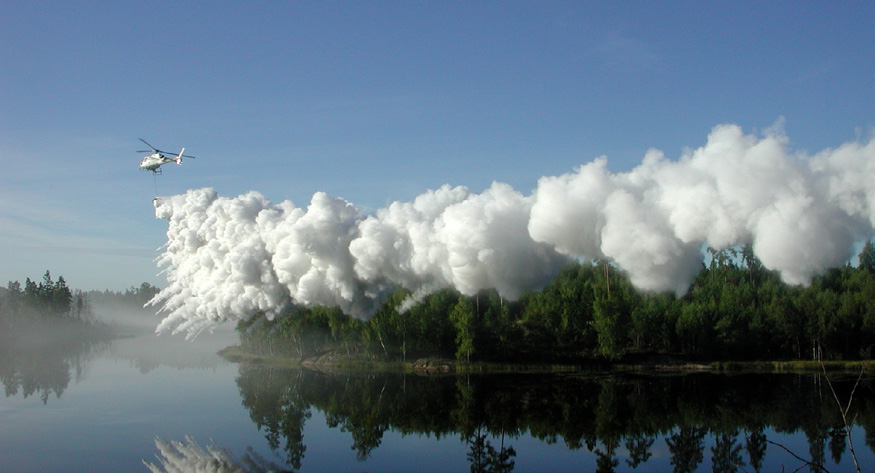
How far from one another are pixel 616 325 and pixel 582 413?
27995 mm

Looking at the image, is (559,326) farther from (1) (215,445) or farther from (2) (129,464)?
(2) (129,464)

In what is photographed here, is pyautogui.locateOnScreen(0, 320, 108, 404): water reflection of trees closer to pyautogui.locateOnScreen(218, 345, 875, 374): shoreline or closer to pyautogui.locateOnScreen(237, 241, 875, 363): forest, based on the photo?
pyautogui.locateOnScreen(237, 241, 875, 363): forest

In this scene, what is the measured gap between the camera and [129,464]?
33438 mm

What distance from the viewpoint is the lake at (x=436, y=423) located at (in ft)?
112

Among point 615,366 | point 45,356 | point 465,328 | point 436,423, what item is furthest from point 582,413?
point 45,356

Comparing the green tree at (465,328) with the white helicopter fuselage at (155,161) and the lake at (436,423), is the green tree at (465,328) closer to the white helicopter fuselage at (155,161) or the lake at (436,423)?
the lake at (436,423)

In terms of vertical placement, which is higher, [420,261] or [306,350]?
[420,261]

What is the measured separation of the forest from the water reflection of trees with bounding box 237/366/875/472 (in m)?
8.95

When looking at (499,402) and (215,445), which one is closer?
(215,445)

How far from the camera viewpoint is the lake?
34000 mm

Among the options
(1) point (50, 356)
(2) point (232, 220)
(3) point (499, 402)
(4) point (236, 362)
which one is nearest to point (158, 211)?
(2) point (232, 220)

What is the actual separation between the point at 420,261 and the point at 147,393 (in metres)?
42.6

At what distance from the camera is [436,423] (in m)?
44.2

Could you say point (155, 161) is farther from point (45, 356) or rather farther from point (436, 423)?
point (45, 356)
